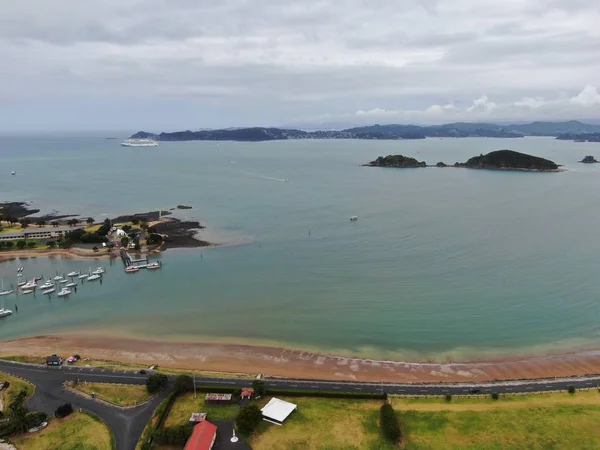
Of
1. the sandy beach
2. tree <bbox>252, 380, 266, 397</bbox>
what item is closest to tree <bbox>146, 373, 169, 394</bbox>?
the sandy beach

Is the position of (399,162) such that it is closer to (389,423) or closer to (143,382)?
(143,382)

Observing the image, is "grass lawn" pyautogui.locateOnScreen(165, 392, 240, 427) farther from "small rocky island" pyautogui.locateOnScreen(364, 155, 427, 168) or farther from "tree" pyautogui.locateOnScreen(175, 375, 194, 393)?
"small rocky island" pyautogui.locateOnScreen(364, 155, 427, 168)

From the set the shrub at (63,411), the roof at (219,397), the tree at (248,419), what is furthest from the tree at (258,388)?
the shrub at (63,411)

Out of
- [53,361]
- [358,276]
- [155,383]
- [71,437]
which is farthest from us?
[358,276]

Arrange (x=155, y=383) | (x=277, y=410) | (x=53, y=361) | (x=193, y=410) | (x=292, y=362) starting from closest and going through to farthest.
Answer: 1. (x=277, y=410)
2. (x=193, y=410)
3. (x=155, y=383)
4. (x=53, y=361)
5. (x=292, y=362)

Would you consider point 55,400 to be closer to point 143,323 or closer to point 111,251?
point 143,323

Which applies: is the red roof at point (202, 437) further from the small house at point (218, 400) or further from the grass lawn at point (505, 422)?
the grass lawn at point (505, 422)

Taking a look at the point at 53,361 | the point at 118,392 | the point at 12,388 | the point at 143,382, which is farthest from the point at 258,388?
the point at 12,388
